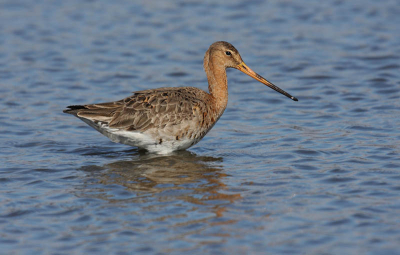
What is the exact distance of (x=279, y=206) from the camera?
7.00 m

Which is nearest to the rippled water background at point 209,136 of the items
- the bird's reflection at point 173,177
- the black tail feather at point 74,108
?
the bird's reflection at point 173,177

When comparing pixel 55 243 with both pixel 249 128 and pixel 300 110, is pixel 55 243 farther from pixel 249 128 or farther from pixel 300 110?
pixel 300 110

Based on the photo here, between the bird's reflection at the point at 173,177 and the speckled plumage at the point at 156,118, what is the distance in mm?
255

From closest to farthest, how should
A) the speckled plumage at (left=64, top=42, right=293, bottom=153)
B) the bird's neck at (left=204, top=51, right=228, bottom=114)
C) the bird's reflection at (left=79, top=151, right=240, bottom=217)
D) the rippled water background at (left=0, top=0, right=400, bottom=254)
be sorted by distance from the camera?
the rippled water background at (left=0, top=0, right=400, bottom=254)
the bird's reflection at (left=79, top=151, right=240, bottom=217)
the speckled plumage at (left=64, top=42, right=293, bottom=153)
the bird's neck at (left=204, top=51, right=228, bottom=114)

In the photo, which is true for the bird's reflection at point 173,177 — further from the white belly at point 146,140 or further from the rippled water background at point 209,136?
the white belly at point 146,140

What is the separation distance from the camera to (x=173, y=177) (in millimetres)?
8133

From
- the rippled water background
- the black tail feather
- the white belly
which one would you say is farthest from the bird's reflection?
the black tail feather

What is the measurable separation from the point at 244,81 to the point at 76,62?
362cm

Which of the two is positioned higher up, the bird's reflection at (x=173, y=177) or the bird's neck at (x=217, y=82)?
the bird's neck at (x=217, y=82)

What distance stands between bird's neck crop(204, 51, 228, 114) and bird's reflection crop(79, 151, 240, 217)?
0.90 meters

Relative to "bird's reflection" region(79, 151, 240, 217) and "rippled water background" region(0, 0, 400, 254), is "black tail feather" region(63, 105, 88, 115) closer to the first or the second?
"rippled water background" region(0, 0, 400, 254)

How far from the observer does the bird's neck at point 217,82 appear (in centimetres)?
938

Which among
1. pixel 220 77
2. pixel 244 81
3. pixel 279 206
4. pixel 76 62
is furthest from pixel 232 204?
pixel 76 62

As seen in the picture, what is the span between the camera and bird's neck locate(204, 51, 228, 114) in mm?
9383
